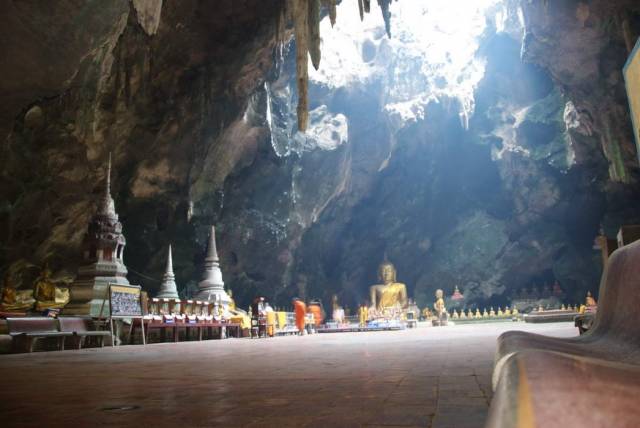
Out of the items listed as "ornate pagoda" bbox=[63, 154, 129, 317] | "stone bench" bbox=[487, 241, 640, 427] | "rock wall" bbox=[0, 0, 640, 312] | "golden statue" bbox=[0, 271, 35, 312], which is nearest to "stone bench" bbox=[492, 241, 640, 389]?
"stone bench" bbox=[487, 241, 640, 427]

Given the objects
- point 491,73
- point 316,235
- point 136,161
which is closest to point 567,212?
point 491,73

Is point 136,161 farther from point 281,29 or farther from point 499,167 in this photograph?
point 499,167

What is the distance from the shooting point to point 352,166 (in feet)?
97.0

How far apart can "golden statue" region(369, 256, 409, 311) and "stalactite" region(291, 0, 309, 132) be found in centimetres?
2223

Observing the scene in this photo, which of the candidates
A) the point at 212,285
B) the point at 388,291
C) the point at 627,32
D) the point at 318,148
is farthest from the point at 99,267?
the point at 388,291

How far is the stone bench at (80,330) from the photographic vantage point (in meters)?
8.99

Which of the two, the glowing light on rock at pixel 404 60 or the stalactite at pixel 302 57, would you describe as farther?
the glowing light on rock at pixel 404 60

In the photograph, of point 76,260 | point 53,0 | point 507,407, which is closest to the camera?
point 507,407

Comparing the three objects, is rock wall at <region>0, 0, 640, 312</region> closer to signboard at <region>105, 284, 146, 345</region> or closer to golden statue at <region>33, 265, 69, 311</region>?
golden statue at <region>33, 265, 69, 311</region>

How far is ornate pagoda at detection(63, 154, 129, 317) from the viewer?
A: 36.9ft

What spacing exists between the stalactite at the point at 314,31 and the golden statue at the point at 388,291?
71.1ft

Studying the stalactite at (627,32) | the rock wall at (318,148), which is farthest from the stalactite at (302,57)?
the stalactite at (627,32)

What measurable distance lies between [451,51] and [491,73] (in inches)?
129

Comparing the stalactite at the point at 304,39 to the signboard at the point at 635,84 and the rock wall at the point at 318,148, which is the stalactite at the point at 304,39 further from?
the signboard at the point at 635,84
